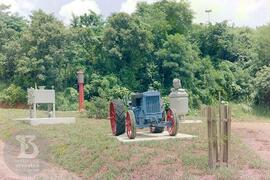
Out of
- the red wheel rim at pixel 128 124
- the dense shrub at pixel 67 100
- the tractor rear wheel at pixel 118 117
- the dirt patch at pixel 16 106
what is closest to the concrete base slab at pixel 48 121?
the tractor rear wheel at pixel 118 117

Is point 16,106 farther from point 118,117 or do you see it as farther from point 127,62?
point 118,117

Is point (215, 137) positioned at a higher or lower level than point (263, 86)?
lower

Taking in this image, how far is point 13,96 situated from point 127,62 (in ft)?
21.5

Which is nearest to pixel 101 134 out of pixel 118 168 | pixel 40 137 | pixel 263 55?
pixel 40 137

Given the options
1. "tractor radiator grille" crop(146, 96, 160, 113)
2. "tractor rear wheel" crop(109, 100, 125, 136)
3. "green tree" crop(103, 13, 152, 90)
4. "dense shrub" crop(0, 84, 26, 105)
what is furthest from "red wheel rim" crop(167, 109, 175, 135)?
"dense shrub" crop(0, 84, 26, 105)

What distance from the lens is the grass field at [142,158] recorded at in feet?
22.7

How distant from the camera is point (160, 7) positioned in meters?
26.1

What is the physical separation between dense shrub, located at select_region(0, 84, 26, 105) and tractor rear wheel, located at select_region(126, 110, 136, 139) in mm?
14182

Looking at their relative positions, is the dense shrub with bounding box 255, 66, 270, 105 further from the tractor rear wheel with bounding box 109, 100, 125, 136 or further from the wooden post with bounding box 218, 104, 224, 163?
the wooden post with bounding box 218, 104, 224, 163

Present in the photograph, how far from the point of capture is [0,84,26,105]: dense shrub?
22953mm

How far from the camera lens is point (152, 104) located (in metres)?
10.4

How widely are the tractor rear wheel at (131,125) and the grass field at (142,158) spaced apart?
0.44 metres

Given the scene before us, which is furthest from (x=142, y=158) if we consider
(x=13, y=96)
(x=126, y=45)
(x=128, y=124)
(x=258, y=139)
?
(x=13, y=96)

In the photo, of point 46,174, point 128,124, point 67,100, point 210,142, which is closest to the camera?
point 210,142
